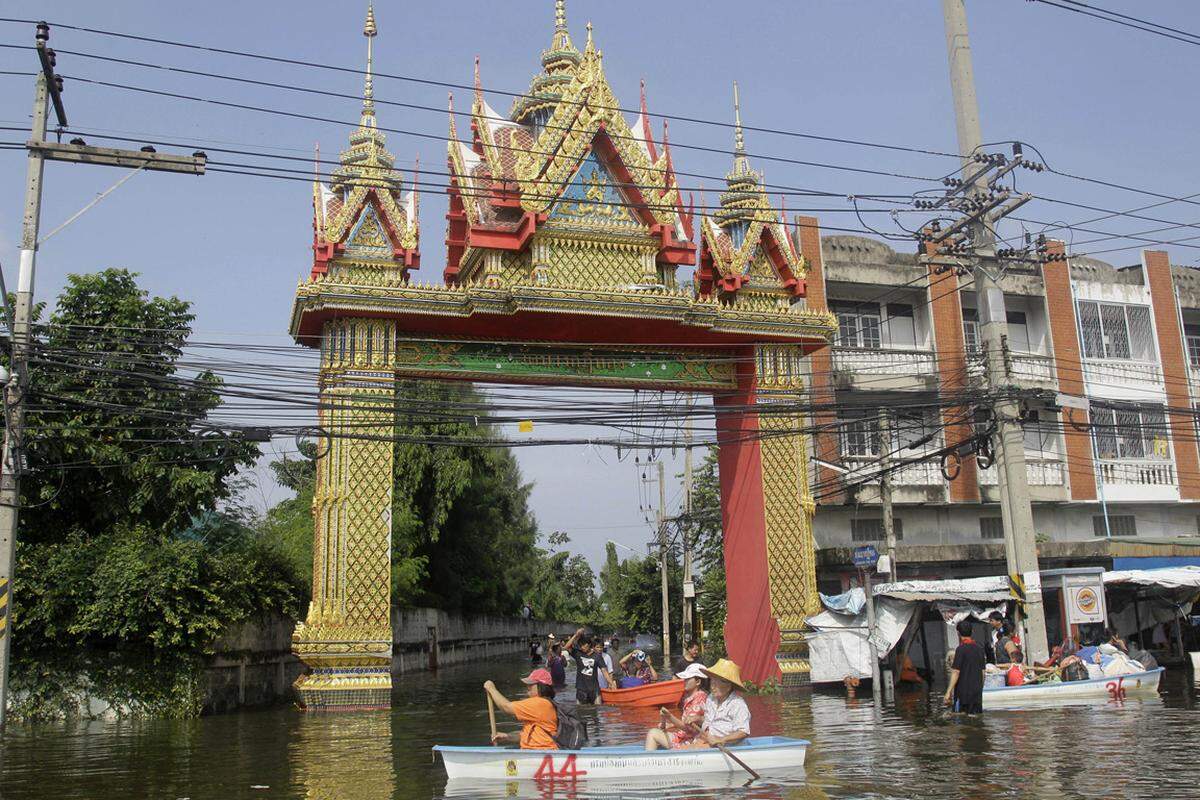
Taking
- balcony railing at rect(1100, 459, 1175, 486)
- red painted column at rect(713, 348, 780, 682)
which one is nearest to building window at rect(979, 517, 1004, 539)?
balcony railing at rect(1100, 459, 1175, 486)

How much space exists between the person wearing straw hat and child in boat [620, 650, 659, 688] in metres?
10.8

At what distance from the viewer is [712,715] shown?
10117 millimetres

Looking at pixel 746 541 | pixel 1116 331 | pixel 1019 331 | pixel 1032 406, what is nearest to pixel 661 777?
pixel 746 541

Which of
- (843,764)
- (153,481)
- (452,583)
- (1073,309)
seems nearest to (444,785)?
(843,764)

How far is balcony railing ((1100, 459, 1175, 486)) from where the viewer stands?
3061cm

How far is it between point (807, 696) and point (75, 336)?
14.5 meters

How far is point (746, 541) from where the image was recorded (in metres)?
22.3

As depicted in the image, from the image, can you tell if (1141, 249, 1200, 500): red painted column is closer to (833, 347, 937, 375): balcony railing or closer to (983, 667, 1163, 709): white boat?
(833, 347, 937, 375): balcony railing

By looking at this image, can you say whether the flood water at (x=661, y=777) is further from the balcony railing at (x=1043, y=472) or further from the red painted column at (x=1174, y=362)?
the red painted column at (x=1174, y=362)

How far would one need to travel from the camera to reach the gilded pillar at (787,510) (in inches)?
842

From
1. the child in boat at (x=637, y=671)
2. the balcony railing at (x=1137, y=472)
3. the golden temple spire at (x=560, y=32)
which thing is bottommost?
the child in boat at (x=637, y=671)

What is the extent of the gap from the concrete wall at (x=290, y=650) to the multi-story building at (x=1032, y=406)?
41.7ft

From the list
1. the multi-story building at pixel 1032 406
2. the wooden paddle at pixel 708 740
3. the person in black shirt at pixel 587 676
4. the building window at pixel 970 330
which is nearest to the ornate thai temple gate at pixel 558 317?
the person in black shirt at pixel 587 676

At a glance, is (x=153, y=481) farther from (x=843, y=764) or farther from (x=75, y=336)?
(x=843, y=764)
